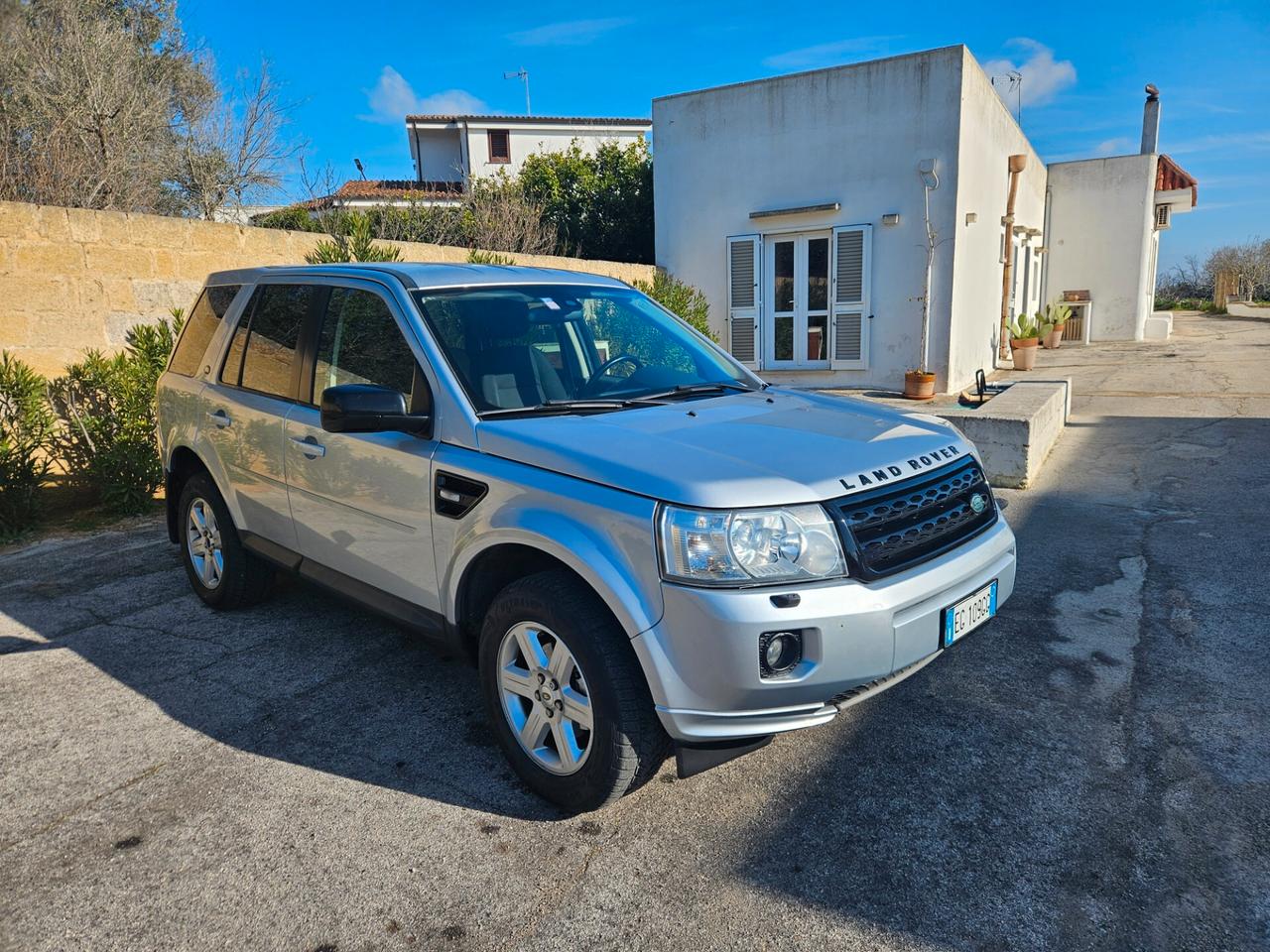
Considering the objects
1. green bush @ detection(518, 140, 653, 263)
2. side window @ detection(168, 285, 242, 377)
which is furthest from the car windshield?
green bush @ detection(518, 140, 653, 263)

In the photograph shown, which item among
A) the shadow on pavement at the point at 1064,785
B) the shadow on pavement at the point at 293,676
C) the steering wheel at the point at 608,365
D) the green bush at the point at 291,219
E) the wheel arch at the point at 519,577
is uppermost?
the green bush at the point at 291,219

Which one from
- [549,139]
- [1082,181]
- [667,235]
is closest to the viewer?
[667,235]

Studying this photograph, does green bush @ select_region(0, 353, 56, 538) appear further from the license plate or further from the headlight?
the license plate

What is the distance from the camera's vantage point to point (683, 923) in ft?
7.30

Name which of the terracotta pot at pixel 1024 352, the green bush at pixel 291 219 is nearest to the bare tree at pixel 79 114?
the green bush at pixel 291 219

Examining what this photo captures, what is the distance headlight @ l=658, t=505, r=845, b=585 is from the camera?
7.45 feet

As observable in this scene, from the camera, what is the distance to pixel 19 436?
599 cm

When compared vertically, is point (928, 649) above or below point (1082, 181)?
below

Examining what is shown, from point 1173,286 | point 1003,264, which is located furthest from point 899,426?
point 1173,286

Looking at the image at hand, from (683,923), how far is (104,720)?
8.60 feet

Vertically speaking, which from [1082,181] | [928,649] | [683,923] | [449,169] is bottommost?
[683,923]

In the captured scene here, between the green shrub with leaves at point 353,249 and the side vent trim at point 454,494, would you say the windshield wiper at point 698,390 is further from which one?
the green shrub with leaves at point 353,249

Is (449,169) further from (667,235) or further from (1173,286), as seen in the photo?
(1173,286)

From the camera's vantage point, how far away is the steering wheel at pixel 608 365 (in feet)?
10.7
